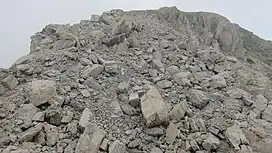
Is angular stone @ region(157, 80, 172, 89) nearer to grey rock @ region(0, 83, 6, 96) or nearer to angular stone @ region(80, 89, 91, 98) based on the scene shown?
angular stone @ region(80, 89, 91, 98)

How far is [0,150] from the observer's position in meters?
10.6

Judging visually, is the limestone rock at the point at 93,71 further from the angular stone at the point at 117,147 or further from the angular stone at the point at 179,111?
the angular stone at the point at 117,147

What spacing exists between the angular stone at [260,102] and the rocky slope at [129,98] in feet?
0.13

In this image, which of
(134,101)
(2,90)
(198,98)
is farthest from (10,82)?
(198,98)

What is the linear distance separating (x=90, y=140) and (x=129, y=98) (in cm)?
282

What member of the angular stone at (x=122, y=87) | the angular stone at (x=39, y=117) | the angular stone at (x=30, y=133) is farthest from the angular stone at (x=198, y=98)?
the angular stone at (x=30, y=133)

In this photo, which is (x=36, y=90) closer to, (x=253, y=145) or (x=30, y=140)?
(x=30, y=140)

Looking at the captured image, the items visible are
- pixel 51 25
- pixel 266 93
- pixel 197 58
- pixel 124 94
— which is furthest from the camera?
pixel 51 25

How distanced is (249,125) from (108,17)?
39.1 ft

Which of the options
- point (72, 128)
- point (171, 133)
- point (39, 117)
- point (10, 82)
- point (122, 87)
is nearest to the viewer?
point (72, 128)

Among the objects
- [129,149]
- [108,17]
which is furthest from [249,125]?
[108,17]

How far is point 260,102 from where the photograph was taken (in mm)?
14555

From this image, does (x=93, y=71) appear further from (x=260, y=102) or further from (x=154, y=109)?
(x=260, y=102)

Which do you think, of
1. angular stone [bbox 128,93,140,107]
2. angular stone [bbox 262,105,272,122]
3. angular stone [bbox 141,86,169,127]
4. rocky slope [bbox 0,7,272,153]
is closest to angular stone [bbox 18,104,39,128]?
rocky slope [bbox 0,7,272,153]
